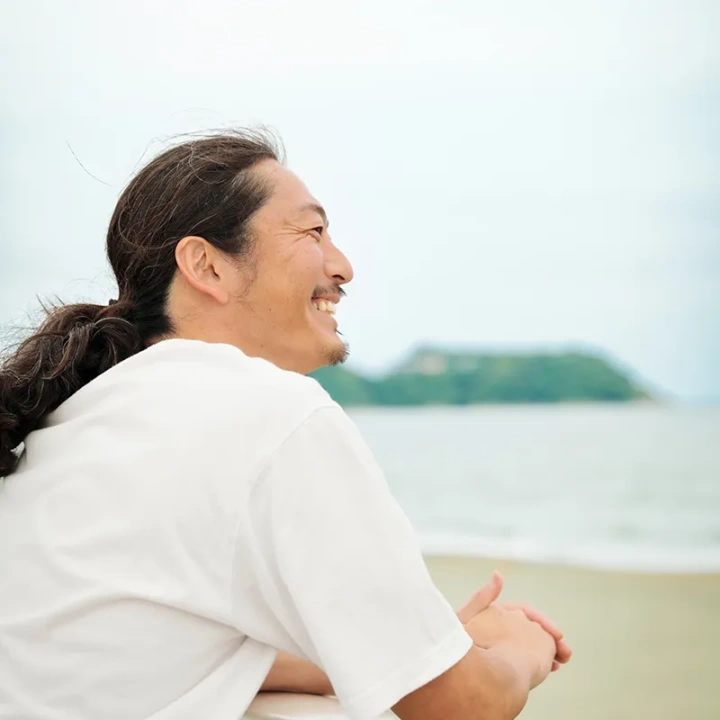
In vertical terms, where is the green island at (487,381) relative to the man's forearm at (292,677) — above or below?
below

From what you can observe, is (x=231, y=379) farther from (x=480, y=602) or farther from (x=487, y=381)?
(x=487, y=381)

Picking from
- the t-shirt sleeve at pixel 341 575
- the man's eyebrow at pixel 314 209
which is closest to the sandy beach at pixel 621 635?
the man's eyebrow at pixel 314 209

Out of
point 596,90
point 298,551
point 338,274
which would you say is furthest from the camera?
point 596,90

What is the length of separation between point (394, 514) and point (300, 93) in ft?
34.0

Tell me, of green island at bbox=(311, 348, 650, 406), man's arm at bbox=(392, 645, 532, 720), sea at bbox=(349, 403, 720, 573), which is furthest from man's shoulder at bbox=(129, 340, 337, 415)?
green island at bbox=(311, 348, 650, 406)

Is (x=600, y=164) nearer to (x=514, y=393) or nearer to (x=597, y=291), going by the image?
(x=597, y=291)

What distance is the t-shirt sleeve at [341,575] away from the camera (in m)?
0.90

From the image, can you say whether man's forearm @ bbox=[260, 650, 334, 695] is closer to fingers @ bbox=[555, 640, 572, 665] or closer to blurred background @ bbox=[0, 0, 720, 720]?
fingers @ bbox=[555, 640, 572, 665]

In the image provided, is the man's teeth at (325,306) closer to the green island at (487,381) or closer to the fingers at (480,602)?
the fingers at (480,602)

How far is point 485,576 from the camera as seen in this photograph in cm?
479

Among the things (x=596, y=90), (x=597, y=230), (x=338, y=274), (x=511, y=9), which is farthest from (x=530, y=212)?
(x=338, y=274)

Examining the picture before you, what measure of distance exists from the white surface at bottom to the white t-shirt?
85 millimetres

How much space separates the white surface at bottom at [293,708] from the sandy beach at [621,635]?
1.71 metres

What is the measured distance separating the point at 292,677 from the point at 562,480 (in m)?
8.95
